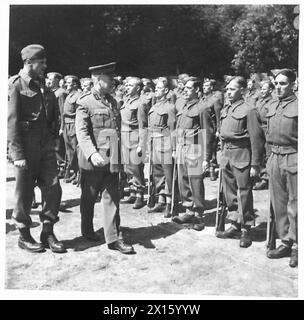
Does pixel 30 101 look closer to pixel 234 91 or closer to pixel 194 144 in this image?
pixel 194 144

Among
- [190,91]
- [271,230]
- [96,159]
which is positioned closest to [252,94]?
[190,91]

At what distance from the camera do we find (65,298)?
14.6 feet

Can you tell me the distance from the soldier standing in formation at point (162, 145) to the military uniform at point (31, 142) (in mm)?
2200

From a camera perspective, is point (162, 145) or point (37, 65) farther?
point (162, 145)

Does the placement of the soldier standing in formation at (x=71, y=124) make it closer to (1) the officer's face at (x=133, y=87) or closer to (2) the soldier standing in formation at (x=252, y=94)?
(1) the officer's face at (x=133, y=87)

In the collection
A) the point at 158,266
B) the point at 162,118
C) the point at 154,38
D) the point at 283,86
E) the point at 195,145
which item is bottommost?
the point at 158,266

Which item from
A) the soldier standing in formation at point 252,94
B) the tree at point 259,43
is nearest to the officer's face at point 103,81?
the soldier standing in formation at point 252,94

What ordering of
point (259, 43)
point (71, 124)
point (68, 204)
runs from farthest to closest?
point (259, 43) < point (71, 124) < point (68, 204)

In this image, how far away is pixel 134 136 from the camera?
8320mm

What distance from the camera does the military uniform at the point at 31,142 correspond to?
214 inches

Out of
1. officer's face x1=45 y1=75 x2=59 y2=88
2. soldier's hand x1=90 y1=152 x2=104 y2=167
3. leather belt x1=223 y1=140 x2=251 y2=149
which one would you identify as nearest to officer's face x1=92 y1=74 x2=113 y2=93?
soldier's hand x1=90 y1=152 x2=104 y2=167

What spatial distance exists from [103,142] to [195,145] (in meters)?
1.58

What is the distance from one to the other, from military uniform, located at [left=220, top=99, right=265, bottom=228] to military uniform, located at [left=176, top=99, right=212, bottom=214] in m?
0.54
